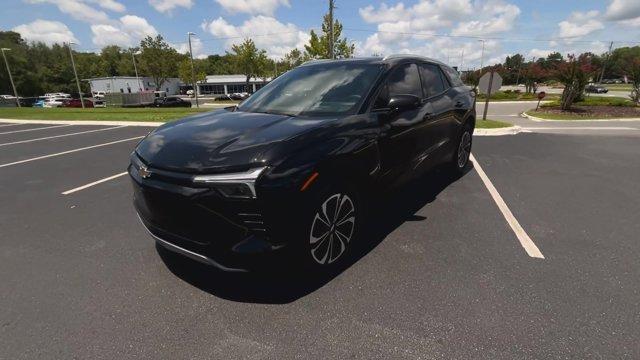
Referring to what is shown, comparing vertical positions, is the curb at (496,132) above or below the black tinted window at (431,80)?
below

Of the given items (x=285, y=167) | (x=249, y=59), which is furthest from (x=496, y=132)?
(x=249, y=59)

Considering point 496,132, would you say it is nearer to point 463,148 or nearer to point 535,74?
point 463,148

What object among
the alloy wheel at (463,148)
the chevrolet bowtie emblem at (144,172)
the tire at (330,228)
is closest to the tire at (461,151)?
the alloy wheel at (463,148)

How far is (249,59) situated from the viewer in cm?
5416

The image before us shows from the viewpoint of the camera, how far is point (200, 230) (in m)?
2.42

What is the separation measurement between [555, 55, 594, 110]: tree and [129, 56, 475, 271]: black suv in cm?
1937

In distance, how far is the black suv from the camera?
232cm

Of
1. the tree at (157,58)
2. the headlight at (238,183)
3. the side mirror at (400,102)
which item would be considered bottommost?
the headlight at (238,183)

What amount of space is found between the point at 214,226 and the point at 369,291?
132 centimetres

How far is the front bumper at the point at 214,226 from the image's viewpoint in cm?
230

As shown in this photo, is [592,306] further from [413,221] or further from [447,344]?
[413,221]

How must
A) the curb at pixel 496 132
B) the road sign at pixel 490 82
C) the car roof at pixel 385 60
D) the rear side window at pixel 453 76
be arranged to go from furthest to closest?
the road sign at pixel 490 82 → the curb at pixel 496 132 → the rear side window at pixel 453 76 → the car roof at pixel 385 60

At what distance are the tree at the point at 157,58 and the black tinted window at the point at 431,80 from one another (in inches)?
2518

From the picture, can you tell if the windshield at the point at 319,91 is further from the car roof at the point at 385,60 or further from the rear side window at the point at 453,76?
the rear side window at the point at 453,76
